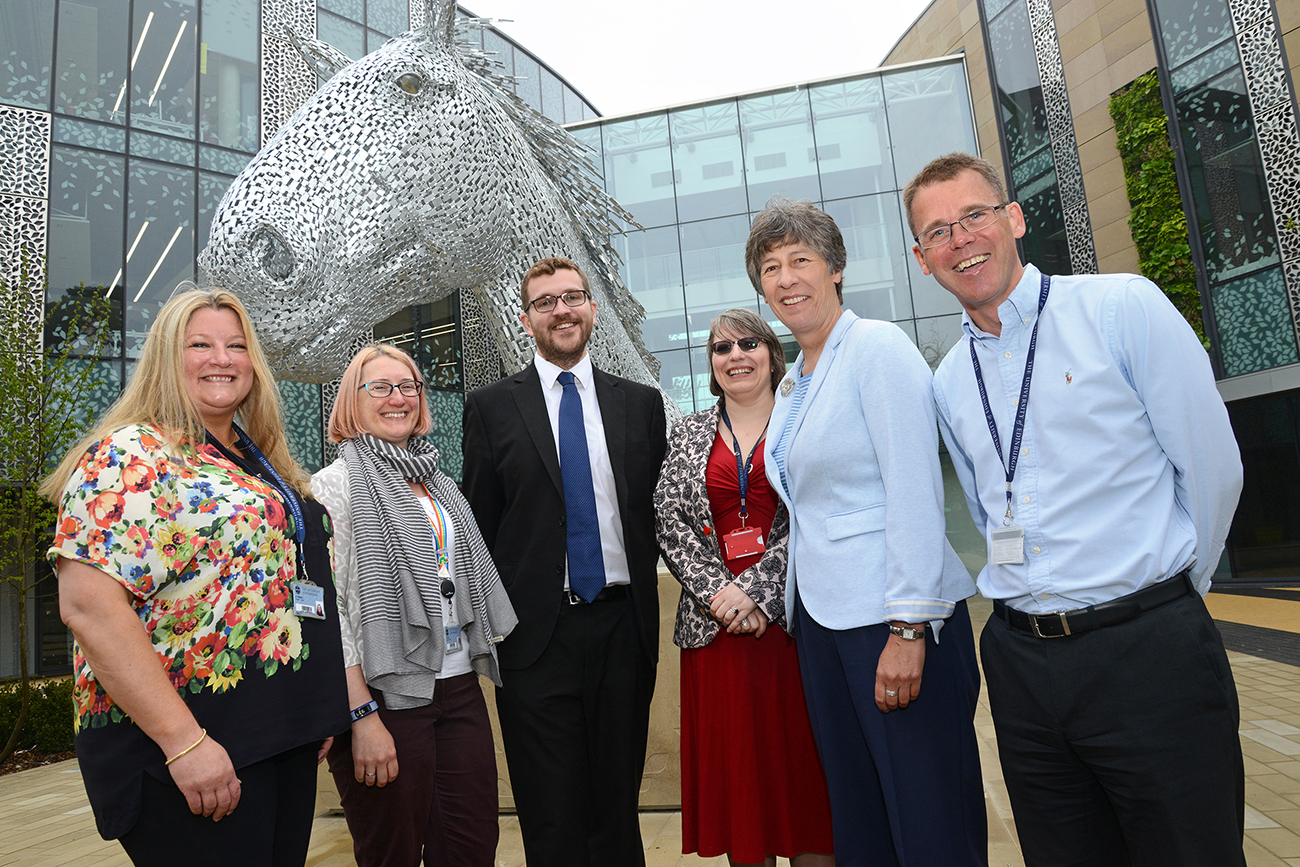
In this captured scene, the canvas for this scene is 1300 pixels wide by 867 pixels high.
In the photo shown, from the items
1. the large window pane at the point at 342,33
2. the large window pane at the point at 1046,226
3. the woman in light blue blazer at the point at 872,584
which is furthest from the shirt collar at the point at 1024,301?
the large window pane at the point at 342,33

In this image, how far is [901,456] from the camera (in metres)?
1.65

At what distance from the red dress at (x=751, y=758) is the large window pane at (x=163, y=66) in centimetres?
1282

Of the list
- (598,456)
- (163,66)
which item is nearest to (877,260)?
(163,66)

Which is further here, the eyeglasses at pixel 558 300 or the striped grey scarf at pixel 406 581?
the eyeglasses at pixel 558 300

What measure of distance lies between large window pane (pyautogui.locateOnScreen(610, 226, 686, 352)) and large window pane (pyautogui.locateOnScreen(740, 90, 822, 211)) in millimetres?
1864

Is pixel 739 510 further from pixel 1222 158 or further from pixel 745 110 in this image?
pixel 745 110

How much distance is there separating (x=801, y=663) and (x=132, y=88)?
1342 centimetres

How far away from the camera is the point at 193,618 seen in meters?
1.39

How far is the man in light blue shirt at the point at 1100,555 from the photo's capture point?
4.28 ft

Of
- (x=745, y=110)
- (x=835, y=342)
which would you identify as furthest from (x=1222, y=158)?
(x=835, y=342)

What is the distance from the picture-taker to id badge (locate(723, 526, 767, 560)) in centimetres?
209

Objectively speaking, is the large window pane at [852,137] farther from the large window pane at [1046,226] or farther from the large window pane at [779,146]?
the large window pane at [1046,226]

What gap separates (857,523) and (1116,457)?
0.54m

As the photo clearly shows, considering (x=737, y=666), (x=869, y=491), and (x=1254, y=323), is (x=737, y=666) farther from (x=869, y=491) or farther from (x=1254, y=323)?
(x=1254, y=323)
